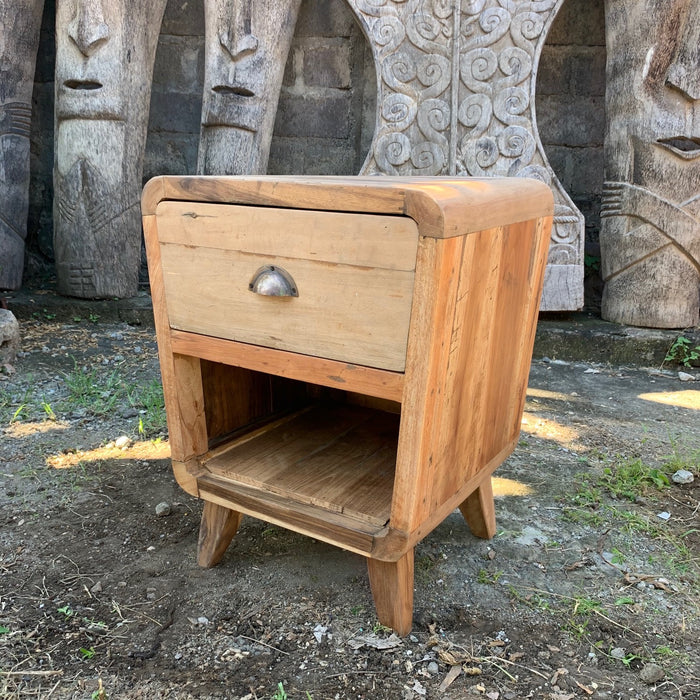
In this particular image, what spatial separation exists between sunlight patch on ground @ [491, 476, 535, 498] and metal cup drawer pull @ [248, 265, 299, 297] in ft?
3.28

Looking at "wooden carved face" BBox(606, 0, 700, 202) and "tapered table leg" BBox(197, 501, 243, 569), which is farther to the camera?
"wooden carved face" BBox(606, 0, 700, 202)

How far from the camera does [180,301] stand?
1.37 metres

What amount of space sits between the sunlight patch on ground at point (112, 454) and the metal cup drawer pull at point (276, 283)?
1.08 meters

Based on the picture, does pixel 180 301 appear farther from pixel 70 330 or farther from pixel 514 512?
pixel 70 330

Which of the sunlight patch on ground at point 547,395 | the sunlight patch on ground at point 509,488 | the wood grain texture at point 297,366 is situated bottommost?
the sunlight patch on ground at point 547,395

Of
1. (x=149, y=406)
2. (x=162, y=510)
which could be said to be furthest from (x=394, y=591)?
(x=149, y=406)

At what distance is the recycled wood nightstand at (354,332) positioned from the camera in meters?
1.12

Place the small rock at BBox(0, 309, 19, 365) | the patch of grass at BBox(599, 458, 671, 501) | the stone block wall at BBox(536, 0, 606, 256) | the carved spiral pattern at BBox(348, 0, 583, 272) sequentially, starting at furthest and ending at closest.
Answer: the stone block wall at BBox(536, 0, 606, 256) → the carved spiral pattern at BBox(348, 0, 583, 272) → the small rock at BBox(0, 309, 19, 365) → the patch of grass at BBox(599, 458, 671, 501)

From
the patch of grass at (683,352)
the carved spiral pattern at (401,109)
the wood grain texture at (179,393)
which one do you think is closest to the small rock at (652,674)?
the wood grain texture at (179,393)

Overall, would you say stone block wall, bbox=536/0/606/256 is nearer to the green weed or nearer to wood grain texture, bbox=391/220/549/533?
wood grain texture, bbox=391/220/549/533

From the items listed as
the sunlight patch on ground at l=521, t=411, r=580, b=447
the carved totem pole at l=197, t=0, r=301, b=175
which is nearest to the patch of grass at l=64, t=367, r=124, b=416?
the carved totem pole at l=197, t=0, r=301, b=175

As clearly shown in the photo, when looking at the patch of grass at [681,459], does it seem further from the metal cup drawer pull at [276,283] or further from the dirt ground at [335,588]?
the metal cup drawer pull at [276,283]

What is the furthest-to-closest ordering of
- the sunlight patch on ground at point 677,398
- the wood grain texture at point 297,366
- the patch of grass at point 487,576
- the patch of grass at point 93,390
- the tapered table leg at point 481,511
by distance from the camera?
the sunlight patch on ground at point 677,398, the patch of grass at point 93,390, the tapered table leg at point 481,511, the patch of grass at point 487,576, the wood grain texture at point 297,366

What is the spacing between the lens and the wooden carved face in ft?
9.23
